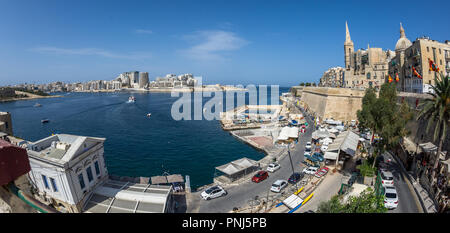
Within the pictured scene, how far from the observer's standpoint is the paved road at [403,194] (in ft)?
39.5

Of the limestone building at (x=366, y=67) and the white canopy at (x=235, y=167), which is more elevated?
the limestone building at (x=366, y=67)

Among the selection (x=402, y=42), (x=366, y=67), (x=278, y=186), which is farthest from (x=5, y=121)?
(x=366, y=67)

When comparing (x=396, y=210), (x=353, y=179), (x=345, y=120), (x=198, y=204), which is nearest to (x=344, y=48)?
(x=345, y=120)

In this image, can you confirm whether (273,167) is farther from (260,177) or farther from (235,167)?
(235,167)

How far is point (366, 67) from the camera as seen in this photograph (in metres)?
42.8

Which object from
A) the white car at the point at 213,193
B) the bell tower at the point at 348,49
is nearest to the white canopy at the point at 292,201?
the white car at the point at 213,193

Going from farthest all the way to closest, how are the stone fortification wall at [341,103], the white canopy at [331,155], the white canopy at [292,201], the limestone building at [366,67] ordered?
the limestone building at [366,67], the stone fortification wall at [341,103], the white canopy at [331,155], the white canopy at [292,201]

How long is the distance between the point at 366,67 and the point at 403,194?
36.4m

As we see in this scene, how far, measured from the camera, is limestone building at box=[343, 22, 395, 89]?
136 feet

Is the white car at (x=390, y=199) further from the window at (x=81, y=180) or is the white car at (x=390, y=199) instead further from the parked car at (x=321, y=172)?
the window at (x=81, y=180)

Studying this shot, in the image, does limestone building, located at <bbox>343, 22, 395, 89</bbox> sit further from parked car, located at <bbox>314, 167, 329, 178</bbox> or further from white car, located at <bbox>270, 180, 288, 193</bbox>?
white car, located at <bbox>270, 180, 288, 193</bbox>

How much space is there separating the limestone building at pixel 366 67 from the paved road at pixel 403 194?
28.6 m

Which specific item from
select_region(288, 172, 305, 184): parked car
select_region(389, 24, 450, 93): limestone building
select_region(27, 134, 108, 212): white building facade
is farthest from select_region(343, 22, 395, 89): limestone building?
select_region(27, 134, 108, 212): white building facade

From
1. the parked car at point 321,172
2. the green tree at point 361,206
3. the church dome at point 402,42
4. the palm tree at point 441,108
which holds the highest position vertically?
the church dome at point 402,42
